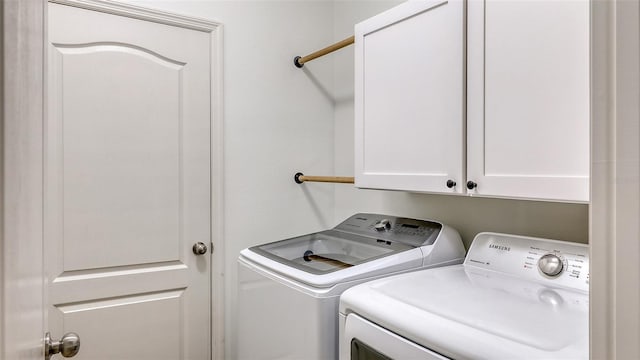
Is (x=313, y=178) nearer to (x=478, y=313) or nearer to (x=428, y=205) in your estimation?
(x=428, y=205)

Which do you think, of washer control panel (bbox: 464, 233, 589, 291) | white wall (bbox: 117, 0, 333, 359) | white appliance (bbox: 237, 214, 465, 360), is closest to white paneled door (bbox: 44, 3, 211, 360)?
white wall (bbox: 117, 0, 333, 359)

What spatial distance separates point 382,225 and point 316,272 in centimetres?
58

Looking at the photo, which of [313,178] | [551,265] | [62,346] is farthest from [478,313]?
[313,178]

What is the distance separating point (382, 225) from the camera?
1.88 metres

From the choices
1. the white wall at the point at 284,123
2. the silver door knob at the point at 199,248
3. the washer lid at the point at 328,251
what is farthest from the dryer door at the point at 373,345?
the silver door knob at the point at 199,248

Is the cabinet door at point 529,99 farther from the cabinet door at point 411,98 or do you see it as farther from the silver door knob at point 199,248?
the silver door knob at point 199,248

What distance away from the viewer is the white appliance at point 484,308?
35.1 inches

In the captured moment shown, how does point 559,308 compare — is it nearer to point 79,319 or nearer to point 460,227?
point 460,227

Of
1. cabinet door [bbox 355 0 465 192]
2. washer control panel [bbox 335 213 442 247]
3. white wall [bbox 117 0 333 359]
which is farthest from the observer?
white wall [bbox 117 0 333 359]

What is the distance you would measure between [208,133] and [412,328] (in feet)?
4.83

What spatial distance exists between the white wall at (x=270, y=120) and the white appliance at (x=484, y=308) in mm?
1062

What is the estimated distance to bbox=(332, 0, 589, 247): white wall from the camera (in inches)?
56.1

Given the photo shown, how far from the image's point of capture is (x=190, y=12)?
2035 mm

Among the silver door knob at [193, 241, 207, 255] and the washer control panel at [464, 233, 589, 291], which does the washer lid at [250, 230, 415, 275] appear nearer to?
the washer control panel at [464, 233, 589, 291]
